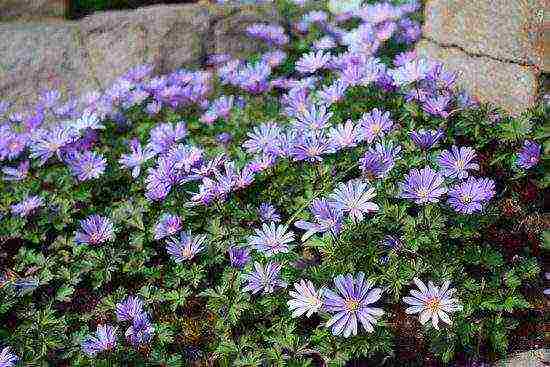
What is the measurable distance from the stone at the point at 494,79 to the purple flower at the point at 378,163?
2.94 feet

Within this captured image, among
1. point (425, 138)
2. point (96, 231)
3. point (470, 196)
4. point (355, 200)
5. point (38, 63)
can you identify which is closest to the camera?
point (355, 200)

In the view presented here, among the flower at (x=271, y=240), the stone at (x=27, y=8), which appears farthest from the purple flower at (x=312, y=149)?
the stone at (x=27, y=8)

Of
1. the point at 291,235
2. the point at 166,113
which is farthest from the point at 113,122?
the point at 291,235

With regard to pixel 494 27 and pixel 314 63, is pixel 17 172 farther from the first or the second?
pixel 494 27

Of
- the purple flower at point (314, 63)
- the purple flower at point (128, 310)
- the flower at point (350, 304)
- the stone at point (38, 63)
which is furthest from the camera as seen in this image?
the stone at point (38, 63)

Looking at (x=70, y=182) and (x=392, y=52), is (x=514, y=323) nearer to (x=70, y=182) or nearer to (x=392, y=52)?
(x=70, y=182)

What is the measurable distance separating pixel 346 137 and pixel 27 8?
3069mm

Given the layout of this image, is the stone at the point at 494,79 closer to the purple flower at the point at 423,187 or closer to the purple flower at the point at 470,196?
the purple flower at the point at 470,196

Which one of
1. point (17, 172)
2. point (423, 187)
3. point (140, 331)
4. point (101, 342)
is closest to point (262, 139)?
point (423, 187)

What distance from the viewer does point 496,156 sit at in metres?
2.87

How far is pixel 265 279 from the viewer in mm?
2377

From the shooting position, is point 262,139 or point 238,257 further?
point 262,139

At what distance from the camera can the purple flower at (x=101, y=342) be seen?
235 cm

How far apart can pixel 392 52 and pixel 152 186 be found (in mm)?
2101
